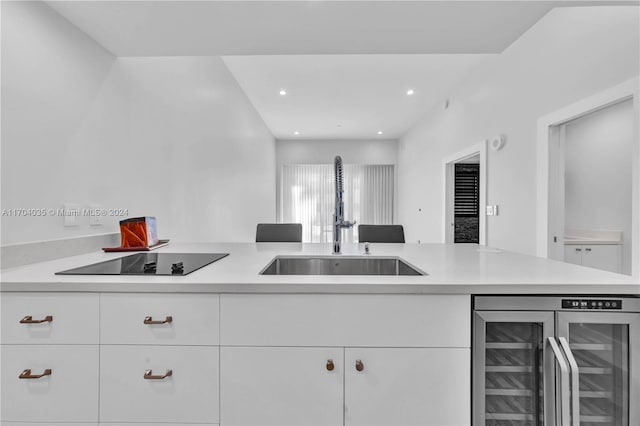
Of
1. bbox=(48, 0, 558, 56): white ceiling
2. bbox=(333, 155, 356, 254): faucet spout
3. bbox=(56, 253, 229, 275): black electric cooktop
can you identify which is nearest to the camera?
bbox=(56, 253, 229, 275): black electric cooktop

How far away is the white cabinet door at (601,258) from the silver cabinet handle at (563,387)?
2.25 meters

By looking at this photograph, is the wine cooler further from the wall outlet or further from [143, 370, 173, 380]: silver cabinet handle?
the wall outlet

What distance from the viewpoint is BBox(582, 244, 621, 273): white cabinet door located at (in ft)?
8.30

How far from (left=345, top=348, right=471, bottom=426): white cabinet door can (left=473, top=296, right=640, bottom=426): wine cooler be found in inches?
2.1

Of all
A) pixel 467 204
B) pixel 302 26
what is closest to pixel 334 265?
pixel 302 26

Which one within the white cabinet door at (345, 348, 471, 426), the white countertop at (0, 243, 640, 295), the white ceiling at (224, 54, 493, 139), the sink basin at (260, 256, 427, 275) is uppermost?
the white ceiling at (224, 54, 493, 139)

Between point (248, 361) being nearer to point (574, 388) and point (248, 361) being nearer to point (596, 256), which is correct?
point (574, 388)

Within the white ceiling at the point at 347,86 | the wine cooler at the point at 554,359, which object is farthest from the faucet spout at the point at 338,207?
the white ceiling at the point at 347,86

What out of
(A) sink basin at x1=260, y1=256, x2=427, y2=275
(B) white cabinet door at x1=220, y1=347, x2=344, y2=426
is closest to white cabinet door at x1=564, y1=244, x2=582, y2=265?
(A) sink basin at x1=260, y1=256, x2=427, y2=275

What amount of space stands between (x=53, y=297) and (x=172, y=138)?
1.65 meters

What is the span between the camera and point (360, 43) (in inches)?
65.9

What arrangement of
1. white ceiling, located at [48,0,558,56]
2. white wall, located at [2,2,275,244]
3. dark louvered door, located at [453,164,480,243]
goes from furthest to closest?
dark louvered door, located at [453,164,480,243] → white ceiling, located at [48,0,558,56] → white wall, located at [2,2,275,244]

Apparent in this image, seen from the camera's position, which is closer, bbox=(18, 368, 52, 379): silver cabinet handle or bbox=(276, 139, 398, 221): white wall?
bbox=(18, 368, 52, 379): silver cabinet handle

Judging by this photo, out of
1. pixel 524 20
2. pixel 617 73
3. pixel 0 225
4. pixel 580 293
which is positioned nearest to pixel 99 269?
pixel 0 225
